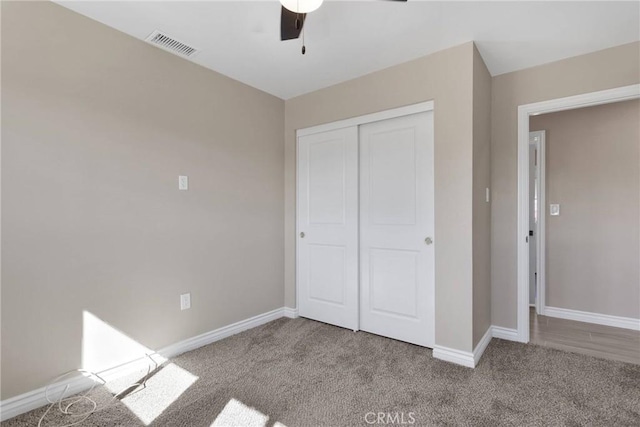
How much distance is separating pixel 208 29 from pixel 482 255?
8.64 ft

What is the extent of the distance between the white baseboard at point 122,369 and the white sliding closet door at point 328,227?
562 mm

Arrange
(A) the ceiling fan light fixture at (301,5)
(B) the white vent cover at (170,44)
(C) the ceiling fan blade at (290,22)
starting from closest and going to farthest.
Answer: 1. (A) the ceiling fan light fixture at (301,5)
2. (C) the ceiling fan blade at (290,22)
3. (B) the white vent cover at (170,44)

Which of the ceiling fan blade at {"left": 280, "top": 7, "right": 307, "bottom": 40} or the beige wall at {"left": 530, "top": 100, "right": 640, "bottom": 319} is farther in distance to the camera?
the beige wall at {"left": 530, "top": 100, "right": 640, "bottom": 319}

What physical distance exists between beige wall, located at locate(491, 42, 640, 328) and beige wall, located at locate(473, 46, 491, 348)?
10 cm

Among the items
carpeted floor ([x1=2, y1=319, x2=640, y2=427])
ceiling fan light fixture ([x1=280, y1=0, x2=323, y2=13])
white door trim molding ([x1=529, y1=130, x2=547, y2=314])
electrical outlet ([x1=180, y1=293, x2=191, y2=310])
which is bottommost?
carpeted floor ([x1=2, y1=319, x2=640, y2=427])

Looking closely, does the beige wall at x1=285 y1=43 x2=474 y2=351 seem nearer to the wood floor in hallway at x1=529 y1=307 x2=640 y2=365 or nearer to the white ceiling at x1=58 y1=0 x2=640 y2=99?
the white ceiling at x1=58 y1=0 x2=640 y2=99

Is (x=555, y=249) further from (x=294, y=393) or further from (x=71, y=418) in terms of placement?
(x=71, y=418)

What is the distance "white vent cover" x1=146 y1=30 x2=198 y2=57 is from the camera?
7.16 ft

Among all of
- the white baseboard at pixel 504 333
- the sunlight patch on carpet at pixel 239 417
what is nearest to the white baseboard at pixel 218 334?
the sunlight patch on carpet at pixel 239 417

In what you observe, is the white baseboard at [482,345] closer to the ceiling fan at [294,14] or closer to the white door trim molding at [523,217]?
the white door trim molding at [523,217]

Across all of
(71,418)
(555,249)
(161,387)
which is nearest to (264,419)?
(161,387)

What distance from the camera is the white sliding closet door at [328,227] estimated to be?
2.93 metres

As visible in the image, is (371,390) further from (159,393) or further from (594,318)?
(594,318)

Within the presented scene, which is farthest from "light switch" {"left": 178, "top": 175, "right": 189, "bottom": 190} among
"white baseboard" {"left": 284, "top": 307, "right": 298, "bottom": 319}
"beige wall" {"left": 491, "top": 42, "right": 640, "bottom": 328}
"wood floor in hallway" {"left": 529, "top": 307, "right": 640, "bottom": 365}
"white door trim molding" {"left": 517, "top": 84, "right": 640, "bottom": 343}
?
"wood floor in hallway" {"left": 529, "top": 307, "right": 640, "bottom": 365}
